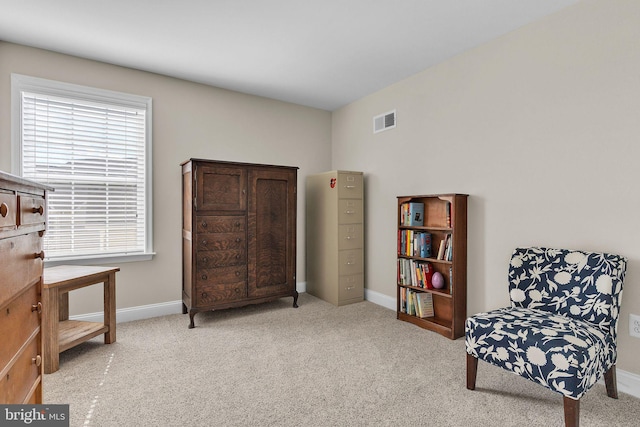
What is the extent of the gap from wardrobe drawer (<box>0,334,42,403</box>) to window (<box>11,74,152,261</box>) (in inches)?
72.4

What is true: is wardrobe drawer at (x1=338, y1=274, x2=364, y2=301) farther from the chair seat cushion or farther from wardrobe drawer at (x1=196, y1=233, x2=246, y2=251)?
the chair seat cushion

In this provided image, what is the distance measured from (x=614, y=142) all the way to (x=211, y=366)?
299cm

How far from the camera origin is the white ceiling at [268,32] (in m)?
2.25

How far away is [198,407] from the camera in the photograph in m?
1.83

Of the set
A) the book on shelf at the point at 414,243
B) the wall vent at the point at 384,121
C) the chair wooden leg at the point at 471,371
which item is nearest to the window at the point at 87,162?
the wall vent at the point at 384,121

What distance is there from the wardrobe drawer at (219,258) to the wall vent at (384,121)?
2.03 m

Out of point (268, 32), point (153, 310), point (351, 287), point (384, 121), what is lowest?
point (153, 310)

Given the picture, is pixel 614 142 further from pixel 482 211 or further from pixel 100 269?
pixel 100 269

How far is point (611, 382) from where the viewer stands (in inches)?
75.7

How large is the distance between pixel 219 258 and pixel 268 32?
2.03m

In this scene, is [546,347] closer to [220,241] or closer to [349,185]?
[349,185]

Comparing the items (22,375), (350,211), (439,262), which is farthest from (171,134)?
(439,262)

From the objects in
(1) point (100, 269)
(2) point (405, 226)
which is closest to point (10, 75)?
(1) point (100, 269)

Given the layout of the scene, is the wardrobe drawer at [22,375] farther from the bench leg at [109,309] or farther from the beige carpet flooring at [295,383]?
the bench leg at [109,309]
